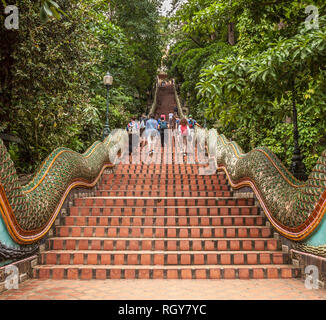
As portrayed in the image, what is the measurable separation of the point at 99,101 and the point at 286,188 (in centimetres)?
1185

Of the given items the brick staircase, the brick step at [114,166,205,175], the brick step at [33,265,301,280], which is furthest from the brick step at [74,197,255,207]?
the brick step at [114,166,205,175]

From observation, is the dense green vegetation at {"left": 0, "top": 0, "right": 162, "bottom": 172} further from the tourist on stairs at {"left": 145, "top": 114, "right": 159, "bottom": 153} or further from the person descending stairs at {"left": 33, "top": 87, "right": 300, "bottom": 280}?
the tourist on stairs at {"left": 145, "top": 114, "right": 159, "bottom": 153}

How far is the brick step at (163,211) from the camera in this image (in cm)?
711

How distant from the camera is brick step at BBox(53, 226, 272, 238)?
20.5ft

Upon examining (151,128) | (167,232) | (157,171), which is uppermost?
(151,128)

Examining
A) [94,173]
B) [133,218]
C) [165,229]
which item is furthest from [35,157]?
[165,229]

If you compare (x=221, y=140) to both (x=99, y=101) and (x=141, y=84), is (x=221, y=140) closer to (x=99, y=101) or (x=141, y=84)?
(x=99, y=101)

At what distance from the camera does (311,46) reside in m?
4.47

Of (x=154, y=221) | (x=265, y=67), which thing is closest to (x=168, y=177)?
(x=154, y=221)

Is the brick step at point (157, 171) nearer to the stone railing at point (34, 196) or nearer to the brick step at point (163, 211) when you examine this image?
the stone railing at point (34, 196)

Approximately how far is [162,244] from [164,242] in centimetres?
5

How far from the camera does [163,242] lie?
5.94 meters

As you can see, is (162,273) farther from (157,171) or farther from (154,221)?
(157,171)

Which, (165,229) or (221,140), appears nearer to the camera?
(165,229)
